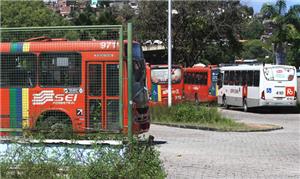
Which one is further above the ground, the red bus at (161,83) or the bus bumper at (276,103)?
the red bus at (161,83)

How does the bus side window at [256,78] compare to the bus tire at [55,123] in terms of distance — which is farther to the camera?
the bus side window at [256,78]

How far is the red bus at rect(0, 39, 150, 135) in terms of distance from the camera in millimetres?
9570

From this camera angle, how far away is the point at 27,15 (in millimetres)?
68250

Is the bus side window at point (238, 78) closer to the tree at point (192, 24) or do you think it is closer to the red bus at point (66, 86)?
the tree at point (192, 24)

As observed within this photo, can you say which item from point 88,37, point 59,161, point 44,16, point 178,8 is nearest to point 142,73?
point 88,37

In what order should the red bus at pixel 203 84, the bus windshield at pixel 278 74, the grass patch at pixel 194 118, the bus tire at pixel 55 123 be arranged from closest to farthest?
the bus tire at pixel 55 123, the grass patch at pixel 194 118, the bus windshield at pixel 278 74, the red bus at pixel 203 84

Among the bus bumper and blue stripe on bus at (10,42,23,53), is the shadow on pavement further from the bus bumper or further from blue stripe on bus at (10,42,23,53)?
blue stripe on bus at (10,42,23,53)

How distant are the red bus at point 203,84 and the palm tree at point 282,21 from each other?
6.11 m

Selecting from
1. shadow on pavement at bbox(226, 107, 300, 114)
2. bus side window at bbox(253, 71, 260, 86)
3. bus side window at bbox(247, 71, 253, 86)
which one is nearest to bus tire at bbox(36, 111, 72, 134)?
bus side window at bbox(253, 71, 260, 86)

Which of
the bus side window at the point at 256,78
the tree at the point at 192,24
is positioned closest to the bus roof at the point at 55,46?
the bus side window at the point at 256,78

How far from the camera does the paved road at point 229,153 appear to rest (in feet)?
34.8

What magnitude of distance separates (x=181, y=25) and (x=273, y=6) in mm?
7533

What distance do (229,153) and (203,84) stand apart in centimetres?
2834

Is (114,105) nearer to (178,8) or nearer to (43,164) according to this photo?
(43,164)
